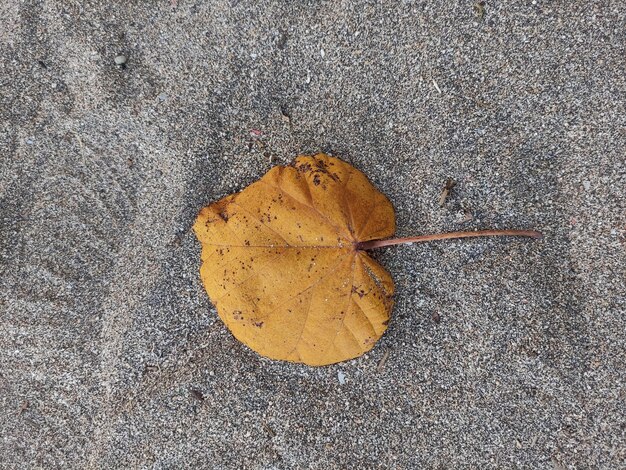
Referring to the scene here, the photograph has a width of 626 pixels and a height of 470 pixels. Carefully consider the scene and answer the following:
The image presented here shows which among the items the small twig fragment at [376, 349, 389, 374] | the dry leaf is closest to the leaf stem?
the dry leaf

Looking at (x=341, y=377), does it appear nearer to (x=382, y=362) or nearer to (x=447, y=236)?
(x=382, y=362)

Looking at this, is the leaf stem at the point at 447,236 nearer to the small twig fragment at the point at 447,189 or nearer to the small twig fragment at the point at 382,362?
the small twig fragment at the point at 447,189

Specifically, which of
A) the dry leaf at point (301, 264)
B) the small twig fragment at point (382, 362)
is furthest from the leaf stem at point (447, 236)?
the small twig fragment at point (382, 362)

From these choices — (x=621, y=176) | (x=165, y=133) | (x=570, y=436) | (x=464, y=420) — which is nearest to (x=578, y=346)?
(x=570, y=436)

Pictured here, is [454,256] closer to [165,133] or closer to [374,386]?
[374,386]

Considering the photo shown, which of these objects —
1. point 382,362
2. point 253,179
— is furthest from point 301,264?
point 382,362

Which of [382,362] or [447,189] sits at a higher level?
[447,189]

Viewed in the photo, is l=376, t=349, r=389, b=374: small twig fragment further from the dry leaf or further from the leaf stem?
the leaf stem
